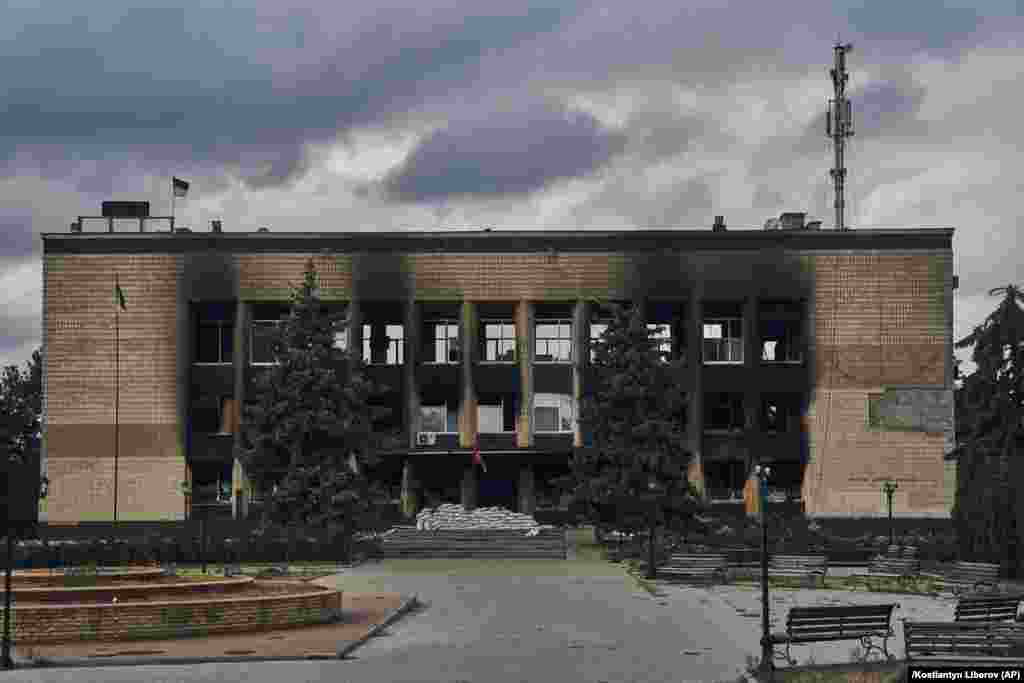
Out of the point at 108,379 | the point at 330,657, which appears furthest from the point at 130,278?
the point at 330,657

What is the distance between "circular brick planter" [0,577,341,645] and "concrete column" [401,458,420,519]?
37460 mm

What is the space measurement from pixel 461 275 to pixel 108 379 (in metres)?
15.0

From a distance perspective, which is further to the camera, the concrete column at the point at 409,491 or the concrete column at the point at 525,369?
the concrete column at the point at 525,369

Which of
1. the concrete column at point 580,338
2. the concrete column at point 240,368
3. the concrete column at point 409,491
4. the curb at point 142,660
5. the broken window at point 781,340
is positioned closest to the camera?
the curb at point 142,660

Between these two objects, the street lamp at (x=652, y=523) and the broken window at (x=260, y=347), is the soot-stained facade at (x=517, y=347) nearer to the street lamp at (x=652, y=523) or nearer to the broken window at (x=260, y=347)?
the broken window at (x=260, y=347)

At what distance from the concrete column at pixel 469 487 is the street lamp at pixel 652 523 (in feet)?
50.9

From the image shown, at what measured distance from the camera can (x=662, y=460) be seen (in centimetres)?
5572

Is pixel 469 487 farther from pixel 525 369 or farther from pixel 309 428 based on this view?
pixel 309 428

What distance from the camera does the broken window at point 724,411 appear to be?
231 feet

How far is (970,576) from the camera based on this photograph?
38844mm

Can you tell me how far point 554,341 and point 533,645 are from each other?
44366 millimetres

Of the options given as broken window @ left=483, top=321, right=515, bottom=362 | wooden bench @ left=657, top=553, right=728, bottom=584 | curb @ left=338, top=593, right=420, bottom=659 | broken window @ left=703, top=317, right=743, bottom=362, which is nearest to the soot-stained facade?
broken window @ left=483, top=321, right=515, bottom=362

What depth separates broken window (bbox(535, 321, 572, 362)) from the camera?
70812mm

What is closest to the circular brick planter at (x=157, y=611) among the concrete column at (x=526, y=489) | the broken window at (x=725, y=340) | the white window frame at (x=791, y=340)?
the concrete column at (x=526, y=489)
